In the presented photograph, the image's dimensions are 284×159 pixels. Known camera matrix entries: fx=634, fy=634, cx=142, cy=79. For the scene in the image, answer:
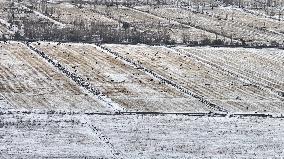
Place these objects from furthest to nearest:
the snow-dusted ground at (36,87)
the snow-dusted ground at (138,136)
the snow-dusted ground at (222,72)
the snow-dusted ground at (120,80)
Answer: the snow-dusted ground at (222,72), the snow-dusted ground at (120,80), the snow-dusted ground at (36,87), the snow-dusted ground at (138,136)

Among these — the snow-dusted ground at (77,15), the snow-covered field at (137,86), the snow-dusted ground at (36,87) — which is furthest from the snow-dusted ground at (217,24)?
the snow-dusted ground at (36,87)

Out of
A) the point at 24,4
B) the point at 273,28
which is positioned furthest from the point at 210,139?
the point at 24,4

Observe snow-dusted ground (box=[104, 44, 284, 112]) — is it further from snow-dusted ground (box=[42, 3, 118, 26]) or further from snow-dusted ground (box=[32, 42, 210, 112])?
snow-dusted ground (box=[42, 3, 118, 26])

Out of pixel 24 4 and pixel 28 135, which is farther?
pixel 24 4

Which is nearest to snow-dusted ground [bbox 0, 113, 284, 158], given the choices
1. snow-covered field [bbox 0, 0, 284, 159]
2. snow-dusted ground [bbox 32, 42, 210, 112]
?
snow-covered field [bbox 0, 0, 284, 159]

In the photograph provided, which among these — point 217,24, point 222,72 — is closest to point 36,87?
point 222,72

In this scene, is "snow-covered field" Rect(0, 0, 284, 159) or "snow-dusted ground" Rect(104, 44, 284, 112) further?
"snow-dusted ground" Rect(104, 44, 284, 112)

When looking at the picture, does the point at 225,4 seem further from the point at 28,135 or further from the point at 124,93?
the point at 28,135

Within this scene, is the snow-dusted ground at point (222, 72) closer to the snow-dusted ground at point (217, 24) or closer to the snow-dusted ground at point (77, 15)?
the snow-dusted ground at point (217, 24)
